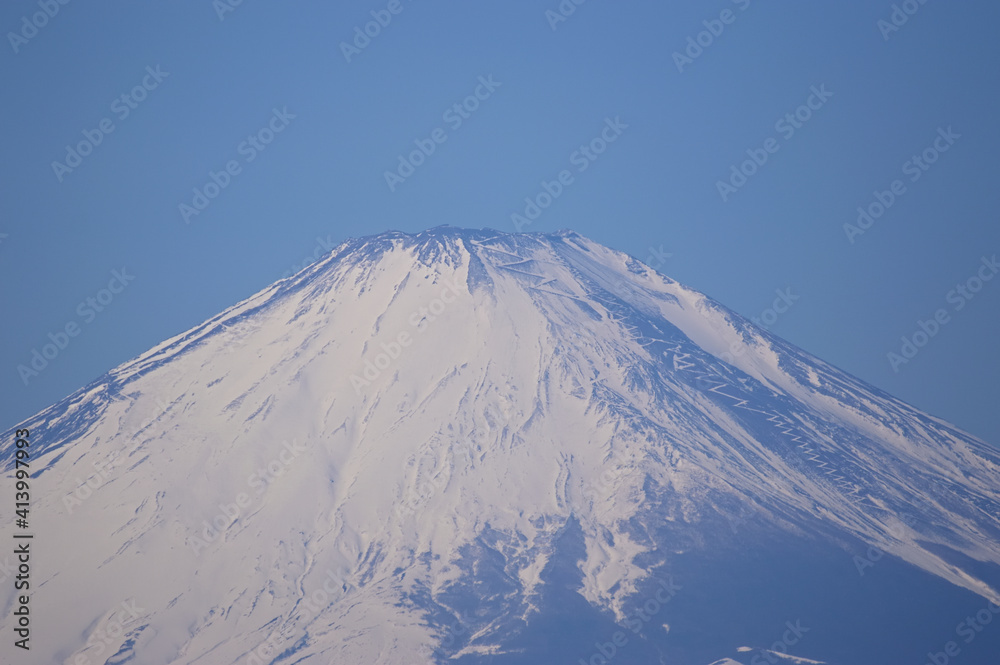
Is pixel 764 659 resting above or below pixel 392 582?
below

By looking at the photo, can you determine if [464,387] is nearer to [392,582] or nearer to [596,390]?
[596,390]

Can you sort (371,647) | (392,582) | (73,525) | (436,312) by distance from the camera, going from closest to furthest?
(371,647) → (392,582) → (73,525) → (436,312)

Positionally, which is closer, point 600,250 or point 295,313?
point 295,313

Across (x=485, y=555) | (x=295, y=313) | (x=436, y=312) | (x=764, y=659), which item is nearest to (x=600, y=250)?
(x=436, y=312)

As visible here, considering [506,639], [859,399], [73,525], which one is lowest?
[506,639]

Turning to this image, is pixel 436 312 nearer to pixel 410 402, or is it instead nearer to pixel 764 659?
pixel 410 402

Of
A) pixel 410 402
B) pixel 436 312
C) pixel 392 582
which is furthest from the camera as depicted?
pixel 436 312
